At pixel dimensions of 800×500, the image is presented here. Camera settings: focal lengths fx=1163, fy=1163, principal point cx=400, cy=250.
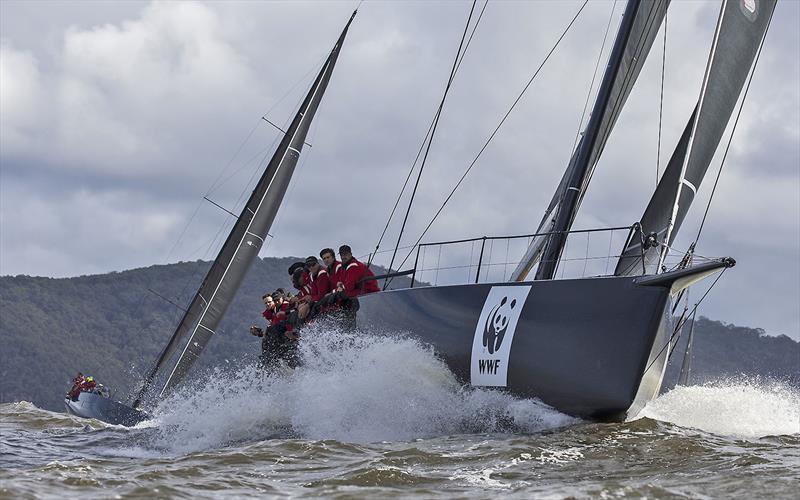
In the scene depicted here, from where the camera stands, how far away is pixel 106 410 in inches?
650

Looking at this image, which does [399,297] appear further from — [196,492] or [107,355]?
[107,355]

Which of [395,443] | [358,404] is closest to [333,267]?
[358,404]

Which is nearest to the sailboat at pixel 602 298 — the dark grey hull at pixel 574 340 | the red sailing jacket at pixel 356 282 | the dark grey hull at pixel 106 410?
the dark grey hull at pixel 574 340

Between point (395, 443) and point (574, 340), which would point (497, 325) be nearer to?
point (574, 340)

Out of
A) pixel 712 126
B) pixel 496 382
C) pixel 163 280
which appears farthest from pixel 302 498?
pixel 163 280

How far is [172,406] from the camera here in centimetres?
1031

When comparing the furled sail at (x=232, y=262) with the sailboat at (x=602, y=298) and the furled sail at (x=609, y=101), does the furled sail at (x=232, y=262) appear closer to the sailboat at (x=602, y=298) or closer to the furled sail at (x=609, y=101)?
the sailboat at (x=602, y=298)

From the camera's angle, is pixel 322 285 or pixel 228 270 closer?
pixel 322 285

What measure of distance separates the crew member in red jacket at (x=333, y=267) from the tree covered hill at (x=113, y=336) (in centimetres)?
7034

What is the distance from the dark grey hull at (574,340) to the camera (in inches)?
265

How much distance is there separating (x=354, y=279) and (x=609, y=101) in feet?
8.25

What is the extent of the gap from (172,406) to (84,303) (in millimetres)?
91377

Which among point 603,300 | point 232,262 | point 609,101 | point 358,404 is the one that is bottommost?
point 358,404

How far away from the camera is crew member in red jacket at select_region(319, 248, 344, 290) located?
954 centimetres
